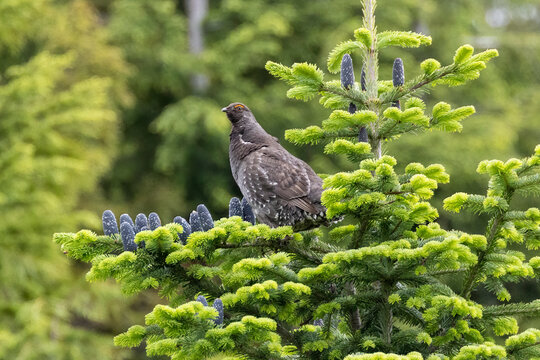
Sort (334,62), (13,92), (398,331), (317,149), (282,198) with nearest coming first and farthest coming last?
(398,331)
(334,62)
(282,198)
(13,92)
(317,149)

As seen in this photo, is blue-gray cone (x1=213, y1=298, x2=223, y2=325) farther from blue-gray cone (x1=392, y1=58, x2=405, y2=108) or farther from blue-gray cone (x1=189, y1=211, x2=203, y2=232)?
blue-gray cone (x1=392, y1=58, x2=405, y2=108)

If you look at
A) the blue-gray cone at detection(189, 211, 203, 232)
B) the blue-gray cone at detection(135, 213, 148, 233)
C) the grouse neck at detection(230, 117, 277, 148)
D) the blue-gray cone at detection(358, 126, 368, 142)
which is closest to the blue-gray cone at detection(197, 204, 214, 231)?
the blue-gray cone at detection(189, 211, 203, 232)

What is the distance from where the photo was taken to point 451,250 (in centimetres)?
287

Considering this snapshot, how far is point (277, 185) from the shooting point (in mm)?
4695

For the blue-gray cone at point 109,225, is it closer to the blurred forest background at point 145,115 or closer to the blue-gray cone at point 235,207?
the blue-gray cone at point 235,207

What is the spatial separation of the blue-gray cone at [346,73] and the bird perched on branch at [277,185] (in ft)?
3.58

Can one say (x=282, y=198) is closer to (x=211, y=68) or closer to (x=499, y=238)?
(x=499, y=238)

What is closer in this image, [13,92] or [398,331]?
[398,331]

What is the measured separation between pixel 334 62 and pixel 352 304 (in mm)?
1224

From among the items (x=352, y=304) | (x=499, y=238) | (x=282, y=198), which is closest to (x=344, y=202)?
(x=352, y=304)

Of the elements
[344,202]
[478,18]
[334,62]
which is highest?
[478,18]

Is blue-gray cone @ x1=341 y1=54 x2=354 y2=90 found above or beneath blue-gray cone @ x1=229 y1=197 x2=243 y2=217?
above

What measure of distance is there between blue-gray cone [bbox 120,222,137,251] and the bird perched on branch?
4.81 ft

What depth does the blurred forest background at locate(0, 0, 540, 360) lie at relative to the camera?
1137 centimetres
